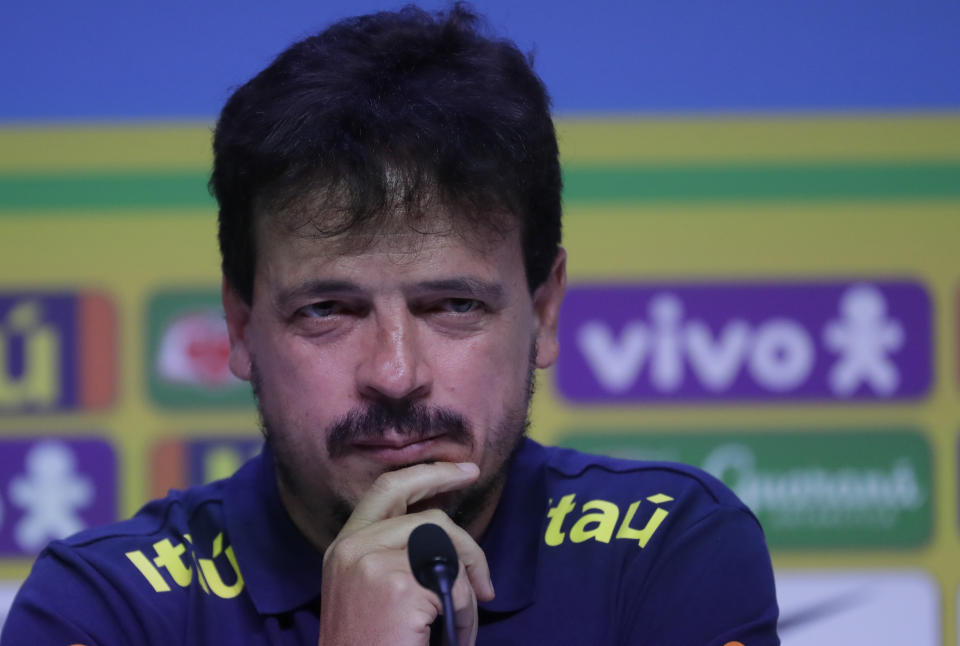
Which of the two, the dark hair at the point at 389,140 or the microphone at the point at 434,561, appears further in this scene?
the dark hair at the point at 389,140

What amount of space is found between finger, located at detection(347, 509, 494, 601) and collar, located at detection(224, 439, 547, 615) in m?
0.09

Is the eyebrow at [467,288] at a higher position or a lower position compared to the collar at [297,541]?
higher

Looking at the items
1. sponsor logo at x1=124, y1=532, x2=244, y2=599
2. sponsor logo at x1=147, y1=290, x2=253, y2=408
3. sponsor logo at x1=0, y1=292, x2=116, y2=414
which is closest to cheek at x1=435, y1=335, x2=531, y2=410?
sponsor logo at x1=124, y1=532, x2=244, y2=599

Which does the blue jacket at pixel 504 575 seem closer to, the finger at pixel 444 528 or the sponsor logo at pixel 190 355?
the finger at pixel 444 528

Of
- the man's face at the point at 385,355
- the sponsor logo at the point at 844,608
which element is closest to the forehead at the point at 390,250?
the man's face at the point at 385,355

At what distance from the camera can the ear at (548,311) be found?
59.5 inches

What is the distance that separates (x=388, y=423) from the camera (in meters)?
1.29

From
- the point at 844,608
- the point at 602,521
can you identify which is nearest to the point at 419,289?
the point at 602,521

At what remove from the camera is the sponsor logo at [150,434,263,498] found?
8.16ft

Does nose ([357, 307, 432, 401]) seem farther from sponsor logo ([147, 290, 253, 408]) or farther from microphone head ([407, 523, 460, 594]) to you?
sponsor logo ([147, 290, 253, 408])

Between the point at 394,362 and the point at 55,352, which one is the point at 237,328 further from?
the point at 55,352

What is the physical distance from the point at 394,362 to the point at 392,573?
0.74 ft

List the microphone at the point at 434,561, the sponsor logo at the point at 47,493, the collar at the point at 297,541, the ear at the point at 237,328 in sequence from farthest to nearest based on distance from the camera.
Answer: the sponsor logo at the point at 47,493 < the ear at the point at 237,328 < the collar at the point at 297,541 < the microphone at the point at 434,561

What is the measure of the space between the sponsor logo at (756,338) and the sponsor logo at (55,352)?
3.21 ft
